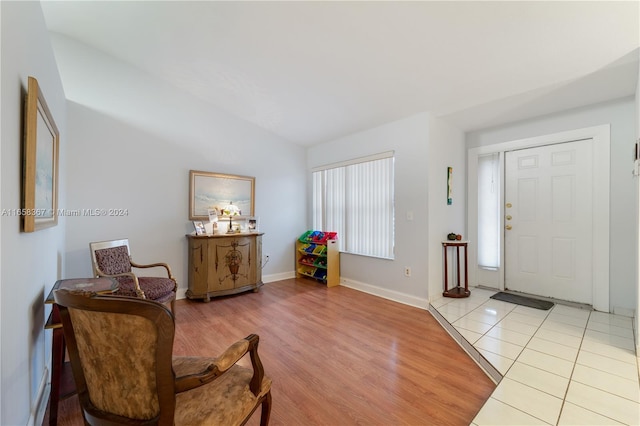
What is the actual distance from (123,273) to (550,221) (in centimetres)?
495

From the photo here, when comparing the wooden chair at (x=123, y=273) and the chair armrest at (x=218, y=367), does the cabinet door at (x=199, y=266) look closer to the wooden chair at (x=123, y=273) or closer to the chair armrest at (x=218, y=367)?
the wooden chair at (x=123, y=273)

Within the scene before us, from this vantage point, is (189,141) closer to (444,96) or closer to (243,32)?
(243,32)

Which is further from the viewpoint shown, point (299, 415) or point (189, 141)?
point (189, 141)

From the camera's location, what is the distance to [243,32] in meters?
2.53

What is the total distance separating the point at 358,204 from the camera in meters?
4.30

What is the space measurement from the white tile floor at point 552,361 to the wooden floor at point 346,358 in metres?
0.15

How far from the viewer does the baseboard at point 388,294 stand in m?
3.31

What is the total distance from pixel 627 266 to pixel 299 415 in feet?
12.1

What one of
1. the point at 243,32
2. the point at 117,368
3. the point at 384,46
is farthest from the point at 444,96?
the point at 117,368

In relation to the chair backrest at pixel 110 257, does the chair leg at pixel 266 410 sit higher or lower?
lower

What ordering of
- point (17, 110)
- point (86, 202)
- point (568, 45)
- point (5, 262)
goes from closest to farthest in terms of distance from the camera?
point (5, 262) → point (17, 110) → point (568, 45) → point (86, 202)

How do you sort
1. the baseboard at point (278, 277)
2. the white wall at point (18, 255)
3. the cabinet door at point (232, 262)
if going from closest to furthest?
the white wall at point (18, 255)
the cabinet door at point (232, 262)
the baseboard at point (278, 277)

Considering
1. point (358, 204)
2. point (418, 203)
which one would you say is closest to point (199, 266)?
point (358, 204)

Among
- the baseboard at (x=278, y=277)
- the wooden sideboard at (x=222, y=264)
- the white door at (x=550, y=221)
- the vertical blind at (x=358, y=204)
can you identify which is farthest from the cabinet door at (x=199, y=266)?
the white door at (x=550, y=221)
